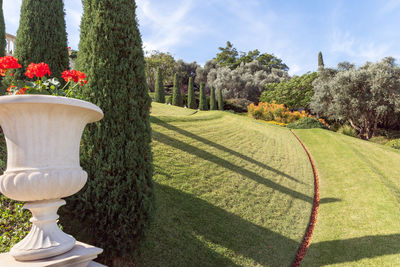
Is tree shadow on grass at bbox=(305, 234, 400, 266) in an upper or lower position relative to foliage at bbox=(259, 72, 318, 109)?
lower

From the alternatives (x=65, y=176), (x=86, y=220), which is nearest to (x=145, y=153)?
(x=86, y=220)

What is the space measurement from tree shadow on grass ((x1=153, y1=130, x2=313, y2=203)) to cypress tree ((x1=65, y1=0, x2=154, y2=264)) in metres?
4.42

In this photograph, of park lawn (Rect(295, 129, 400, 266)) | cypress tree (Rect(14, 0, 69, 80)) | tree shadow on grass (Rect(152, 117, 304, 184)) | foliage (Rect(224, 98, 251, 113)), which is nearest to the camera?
park lawn (Rect(295, 129, 400, 266))

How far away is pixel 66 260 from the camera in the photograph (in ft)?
Answer: 6.91

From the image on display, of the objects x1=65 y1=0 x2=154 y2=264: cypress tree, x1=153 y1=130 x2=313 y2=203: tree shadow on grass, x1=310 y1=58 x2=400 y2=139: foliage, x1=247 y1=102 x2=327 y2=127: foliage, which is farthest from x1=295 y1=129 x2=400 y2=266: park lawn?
x1=247 y1=102 x2=327 y2=127: foliage

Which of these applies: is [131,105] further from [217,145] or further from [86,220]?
[217,145]

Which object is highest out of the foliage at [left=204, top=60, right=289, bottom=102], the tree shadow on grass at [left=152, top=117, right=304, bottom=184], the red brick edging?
the foliage at [left=204, top=60, right=289, bottom=102]

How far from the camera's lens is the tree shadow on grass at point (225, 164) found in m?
7.90

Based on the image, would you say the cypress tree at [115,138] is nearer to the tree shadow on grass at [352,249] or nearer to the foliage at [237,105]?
the tree shadow on grass at [352,249]

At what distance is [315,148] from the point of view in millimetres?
15219

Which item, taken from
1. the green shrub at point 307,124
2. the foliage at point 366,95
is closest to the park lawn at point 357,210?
the green shrub at point 307,124

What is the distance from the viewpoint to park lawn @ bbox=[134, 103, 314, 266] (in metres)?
4.14

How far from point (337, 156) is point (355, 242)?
29.1 ft

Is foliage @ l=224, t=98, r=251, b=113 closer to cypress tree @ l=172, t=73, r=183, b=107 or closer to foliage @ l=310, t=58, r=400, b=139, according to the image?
cypress tree @ l=172, t=73, r=183, b=107
